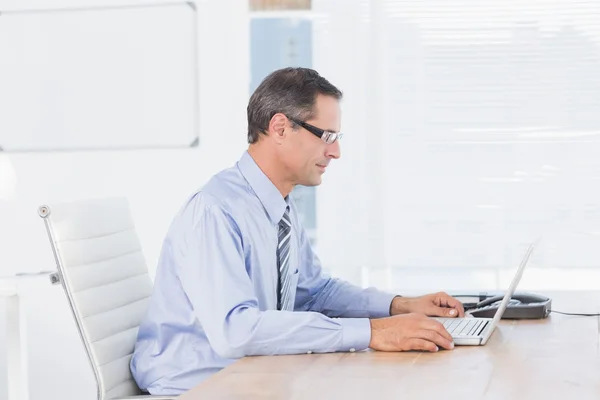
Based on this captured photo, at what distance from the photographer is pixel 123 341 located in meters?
2.14

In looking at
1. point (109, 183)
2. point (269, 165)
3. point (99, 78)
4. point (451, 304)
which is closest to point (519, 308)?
point (451, 304)

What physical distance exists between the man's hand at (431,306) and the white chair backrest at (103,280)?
2.09 feet

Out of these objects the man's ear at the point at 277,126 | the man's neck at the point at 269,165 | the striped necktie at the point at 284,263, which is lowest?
the striped necktie at the point at 284,263

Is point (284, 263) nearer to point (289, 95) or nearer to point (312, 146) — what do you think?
point (312, 146)

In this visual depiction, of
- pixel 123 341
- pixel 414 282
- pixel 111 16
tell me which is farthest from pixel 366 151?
pixel 123 341

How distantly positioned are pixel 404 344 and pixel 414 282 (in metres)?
2.29

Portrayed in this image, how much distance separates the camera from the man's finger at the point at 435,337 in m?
1.75

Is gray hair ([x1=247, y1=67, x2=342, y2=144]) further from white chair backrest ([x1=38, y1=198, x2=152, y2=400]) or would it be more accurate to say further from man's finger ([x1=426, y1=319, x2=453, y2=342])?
man's finger ([x1=426, y1=319, x2=453, y2=342])

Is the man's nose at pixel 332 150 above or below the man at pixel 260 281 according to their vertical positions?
above

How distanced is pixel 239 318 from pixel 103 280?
48cm

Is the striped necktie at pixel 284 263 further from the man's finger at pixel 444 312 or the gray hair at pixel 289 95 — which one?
the man's finger at pixel 444 312

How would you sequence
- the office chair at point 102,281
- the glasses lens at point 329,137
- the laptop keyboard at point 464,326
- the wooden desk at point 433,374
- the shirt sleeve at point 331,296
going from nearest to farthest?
the wooden desk at point 433,374, the laptop keyboard at point 464,326, the office chair at point 102,281, the glasses lens at point 329,137, the shirt sleeve at point 331,296

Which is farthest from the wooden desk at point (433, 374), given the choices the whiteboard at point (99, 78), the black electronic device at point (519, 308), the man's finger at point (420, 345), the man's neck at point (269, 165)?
the whiteboard at point (99, 78)

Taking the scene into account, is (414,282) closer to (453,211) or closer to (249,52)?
(453,211)
